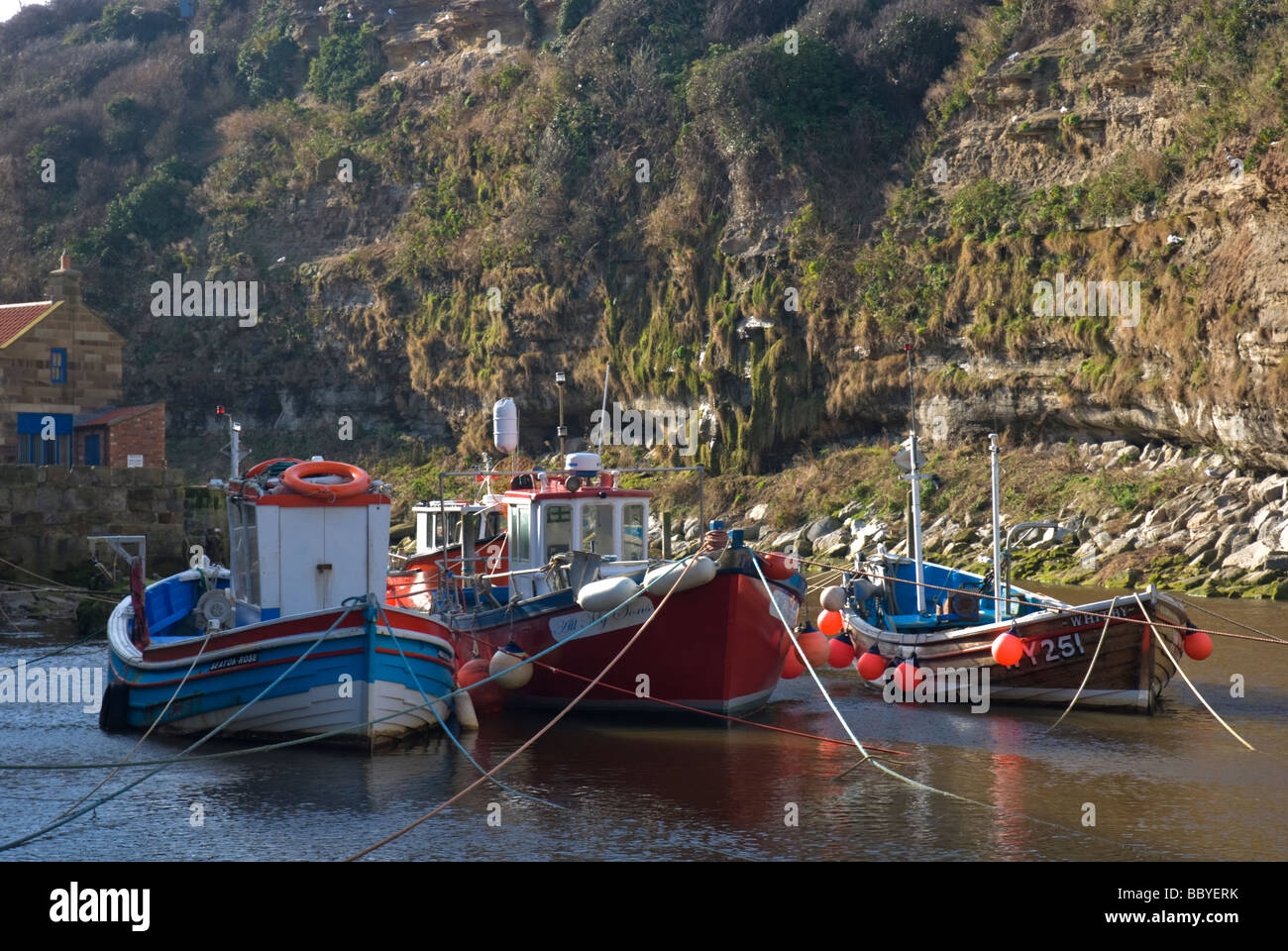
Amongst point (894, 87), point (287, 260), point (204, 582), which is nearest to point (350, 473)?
point (204, 582)

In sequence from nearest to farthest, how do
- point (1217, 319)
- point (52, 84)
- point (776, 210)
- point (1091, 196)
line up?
point (1217, 319)
point (1091, 196)
point (776, 210)
point (52, 84)

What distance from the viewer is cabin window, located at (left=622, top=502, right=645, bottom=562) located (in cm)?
1819

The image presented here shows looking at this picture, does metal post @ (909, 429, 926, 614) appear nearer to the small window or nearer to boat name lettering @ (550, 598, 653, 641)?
boat name lettering @ (550, 598, 653, 641)

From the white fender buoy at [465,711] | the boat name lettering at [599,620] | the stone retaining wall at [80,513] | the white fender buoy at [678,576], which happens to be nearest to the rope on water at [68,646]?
the stone retaining wall at [80,513]

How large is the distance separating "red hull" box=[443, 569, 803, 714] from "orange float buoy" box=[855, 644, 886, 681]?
156 centimetres

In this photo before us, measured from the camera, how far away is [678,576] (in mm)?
14836

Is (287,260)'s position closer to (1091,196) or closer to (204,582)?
(1091,196)

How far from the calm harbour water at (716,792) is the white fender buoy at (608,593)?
5.18 ft

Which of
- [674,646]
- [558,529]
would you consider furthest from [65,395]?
[674,646]

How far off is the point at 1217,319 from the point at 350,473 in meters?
22.9

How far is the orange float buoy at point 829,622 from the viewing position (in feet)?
60.9

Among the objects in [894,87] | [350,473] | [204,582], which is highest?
[894,87]

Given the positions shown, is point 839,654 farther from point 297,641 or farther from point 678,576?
point 297,641
